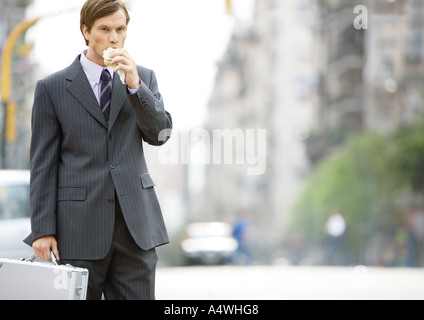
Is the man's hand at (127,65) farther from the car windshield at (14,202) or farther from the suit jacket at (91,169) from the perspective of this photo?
the car windshield at (14,202)

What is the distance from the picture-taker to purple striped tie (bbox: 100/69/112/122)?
11.2 ft

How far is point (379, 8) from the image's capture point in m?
45.8

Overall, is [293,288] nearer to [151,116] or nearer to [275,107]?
[151,116]

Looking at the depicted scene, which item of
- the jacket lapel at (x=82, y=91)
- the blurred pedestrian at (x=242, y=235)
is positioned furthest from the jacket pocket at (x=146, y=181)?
the blurred pedestrian at (x=242, y=235)

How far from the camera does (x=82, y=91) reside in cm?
342

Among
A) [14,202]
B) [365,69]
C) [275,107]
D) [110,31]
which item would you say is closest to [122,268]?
[110,31]

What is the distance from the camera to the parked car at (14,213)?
28.7 ft

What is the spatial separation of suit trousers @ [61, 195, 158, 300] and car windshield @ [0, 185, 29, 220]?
243 inches

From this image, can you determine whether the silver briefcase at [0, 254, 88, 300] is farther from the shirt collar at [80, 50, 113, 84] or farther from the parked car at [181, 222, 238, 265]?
the parked car at [181, 222, 238, 265]

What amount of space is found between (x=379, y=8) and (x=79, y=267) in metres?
43.8

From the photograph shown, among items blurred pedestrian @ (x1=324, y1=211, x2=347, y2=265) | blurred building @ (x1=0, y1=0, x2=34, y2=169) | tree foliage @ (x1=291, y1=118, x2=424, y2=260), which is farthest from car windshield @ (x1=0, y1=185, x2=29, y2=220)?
tree foliage @ (x1=291, y1=118, x2=424, y2=260)

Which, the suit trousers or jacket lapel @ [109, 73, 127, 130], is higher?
jacket lapel @ [109, 73, 127, 130]

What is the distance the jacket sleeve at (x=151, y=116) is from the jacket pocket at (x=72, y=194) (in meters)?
0.27
